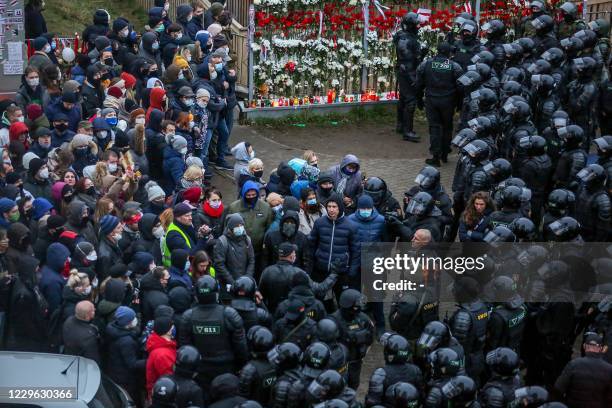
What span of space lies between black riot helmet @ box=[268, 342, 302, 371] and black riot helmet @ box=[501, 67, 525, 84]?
796 centimetres

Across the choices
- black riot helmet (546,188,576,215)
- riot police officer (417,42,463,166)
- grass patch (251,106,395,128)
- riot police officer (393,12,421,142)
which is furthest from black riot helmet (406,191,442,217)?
grass patch (251,106,395,128)

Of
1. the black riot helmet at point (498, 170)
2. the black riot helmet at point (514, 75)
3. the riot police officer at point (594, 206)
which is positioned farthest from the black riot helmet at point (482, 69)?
the riot police officer at point (594, 206)

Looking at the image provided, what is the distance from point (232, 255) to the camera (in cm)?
1155

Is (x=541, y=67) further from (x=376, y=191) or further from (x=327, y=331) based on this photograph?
(x=327, y=331)

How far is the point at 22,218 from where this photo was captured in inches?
455

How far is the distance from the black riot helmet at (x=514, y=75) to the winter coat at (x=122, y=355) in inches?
319

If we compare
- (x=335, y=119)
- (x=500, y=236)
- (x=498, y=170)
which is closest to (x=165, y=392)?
(x=500, y=236)

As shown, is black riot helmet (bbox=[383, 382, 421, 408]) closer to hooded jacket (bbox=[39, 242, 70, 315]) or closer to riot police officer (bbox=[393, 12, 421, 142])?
hooded jacket (bbox=[39, 242, 70, 315])

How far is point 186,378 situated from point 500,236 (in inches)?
156

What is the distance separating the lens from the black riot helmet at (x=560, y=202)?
1173 centimetres

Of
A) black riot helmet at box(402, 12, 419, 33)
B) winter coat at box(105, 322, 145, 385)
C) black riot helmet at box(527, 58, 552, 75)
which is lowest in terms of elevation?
winter coat at box(105, 322, 145, 385)

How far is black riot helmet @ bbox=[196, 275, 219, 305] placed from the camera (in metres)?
9.55

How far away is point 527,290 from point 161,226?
3890 mm

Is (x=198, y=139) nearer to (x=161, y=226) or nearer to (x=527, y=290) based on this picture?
(x=161, y=226)
